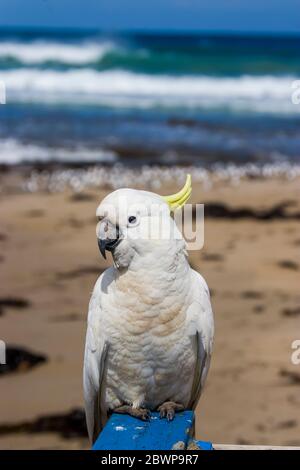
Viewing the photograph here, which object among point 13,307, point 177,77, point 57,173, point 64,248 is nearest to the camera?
point 13,307

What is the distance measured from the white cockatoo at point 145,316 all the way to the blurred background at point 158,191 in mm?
1768

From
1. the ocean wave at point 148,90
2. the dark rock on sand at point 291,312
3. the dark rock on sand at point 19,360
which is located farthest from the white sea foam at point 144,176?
the ocean wave at point 148,90

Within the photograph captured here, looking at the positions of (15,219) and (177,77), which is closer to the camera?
(15,219)

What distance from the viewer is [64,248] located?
732 cm

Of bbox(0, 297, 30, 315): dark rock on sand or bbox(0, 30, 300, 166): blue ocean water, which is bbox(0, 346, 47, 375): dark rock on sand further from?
bbox(0, 30, 300, 166): blue ocean water

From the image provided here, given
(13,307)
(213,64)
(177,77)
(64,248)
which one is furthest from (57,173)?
(213,64)

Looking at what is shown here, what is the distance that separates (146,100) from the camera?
17453mm

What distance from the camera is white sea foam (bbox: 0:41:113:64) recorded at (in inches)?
908

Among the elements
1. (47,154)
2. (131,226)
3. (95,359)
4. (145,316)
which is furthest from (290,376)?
(47,154)

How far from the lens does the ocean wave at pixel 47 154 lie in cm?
1130

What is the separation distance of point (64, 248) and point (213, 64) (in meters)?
16.9
